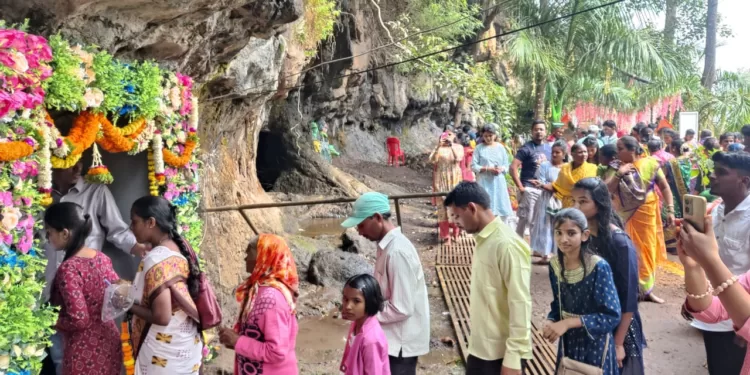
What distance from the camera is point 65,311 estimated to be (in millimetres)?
3223

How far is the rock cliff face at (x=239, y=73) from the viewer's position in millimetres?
4465

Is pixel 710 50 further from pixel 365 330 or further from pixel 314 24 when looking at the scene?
pixel 365 330

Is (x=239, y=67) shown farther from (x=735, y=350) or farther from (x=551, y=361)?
(x=735, y=350)

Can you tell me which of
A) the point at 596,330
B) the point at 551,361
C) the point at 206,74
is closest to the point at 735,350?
the point at 596,330

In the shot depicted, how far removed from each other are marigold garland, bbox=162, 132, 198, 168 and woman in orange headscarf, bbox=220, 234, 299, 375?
200cm

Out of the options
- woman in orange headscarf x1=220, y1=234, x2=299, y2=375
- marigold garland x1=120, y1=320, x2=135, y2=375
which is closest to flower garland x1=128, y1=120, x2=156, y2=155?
marigold garland x1=120, y1=320, x2=135, y2=375

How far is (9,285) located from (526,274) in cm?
268

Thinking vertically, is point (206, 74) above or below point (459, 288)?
above

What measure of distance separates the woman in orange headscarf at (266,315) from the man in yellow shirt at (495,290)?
0.94 metres

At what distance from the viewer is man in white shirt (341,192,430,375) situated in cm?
311

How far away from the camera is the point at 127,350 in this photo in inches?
133

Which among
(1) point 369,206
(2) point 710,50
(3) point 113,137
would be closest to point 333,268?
(3) point 113,137

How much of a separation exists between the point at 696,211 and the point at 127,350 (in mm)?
3007

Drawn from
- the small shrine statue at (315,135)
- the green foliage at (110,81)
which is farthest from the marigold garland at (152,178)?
the small shrine statue at (315,135)
